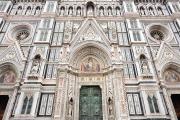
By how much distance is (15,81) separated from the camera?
36.3ft

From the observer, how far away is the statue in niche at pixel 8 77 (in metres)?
11.3

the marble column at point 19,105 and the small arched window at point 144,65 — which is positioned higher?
the small arched window at point 144,65

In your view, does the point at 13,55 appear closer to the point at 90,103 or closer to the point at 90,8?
the point at 90,103

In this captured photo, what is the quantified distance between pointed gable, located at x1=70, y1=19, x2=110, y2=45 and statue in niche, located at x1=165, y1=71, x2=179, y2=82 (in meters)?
4.27

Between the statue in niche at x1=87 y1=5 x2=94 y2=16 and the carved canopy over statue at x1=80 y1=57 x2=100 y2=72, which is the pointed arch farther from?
the statue in niche at x1=87 y1=5 x2=94 y2=16

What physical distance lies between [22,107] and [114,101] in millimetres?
4849

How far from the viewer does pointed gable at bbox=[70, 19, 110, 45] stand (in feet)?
41.6

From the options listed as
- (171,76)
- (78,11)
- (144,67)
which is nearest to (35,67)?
(78,11)

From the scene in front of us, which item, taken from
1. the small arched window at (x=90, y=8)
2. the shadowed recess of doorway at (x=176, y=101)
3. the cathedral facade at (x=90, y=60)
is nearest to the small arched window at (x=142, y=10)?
the cathedral facade at (x=90, y=60)

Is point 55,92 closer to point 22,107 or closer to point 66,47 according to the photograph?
point 22,107

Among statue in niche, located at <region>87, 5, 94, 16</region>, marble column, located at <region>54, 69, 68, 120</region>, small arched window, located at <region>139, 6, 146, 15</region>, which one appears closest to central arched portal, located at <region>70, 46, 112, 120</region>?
marble column, located at <region>54, 69, 68, 120</region>

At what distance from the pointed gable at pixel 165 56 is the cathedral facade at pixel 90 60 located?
61 millimetres

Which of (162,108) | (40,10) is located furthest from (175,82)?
(40,10)

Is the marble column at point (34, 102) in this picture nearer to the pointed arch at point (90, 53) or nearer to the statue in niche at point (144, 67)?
the pointed arch at point (90, 53)
